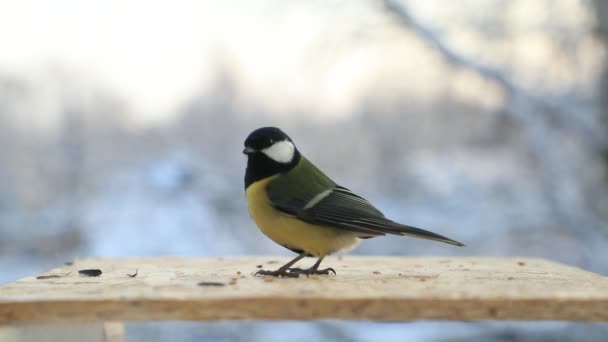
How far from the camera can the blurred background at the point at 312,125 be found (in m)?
3.15

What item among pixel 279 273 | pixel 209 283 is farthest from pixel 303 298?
pixel 279 273

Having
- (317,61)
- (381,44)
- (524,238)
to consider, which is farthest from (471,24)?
(524,238)

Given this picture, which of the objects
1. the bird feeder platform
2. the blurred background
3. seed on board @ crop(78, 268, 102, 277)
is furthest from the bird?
the blurred background

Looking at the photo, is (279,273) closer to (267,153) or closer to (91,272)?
(267,153)

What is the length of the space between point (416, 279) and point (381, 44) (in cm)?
212

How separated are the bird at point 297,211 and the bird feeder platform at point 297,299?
0.13m

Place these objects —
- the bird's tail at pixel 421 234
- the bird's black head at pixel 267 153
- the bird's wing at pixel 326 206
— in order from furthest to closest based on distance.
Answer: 1. the bird's black head at pixel 267 153
2. the bird's wing at pixel 326 206
3. the bird's tail at pixel 421 234

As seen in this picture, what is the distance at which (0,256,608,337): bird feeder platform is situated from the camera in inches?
46.2

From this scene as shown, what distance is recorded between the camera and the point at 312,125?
10.8ft

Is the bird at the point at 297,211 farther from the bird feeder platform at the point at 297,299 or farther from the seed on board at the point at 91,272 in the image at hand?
the seed on board at the point at 91,272

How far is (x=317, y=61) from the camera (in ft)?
10.8

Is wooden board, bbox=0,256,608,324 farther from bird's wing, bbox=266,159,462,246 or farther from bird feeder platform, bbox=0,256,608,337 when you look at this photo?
bird's wing, bbox=266,159,462,246

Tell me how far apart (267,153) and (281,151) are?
0.04 meters

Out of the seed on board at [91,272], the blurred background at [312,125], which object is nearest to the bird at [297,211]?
the seed on board at [91,272]
